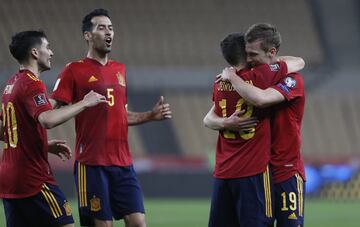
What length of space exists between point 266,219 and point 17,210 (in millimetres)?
1877

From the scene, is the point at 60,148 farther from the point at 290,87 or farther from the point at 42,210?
the point at 290,87

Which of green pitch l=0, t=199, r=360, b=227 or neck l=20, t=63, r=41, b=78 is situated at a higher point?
neck l=20, t=63, r=41, b=78

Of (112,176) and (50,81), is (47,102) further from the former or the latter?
(50,81)

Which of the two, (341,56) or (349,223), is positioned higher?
(341,56)

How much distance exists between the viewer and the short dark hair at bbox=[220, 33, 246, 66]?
6.93 metres

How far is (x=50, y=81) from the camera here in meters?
26.1

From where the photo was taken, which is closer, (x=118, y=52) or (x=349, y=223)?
(x=349, y=223)

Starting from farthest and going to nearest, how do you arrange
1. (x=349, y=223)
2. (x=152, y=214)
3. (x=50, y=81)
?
(x=50, y=81) → (x=152, y=214) → (x=349, y=223)

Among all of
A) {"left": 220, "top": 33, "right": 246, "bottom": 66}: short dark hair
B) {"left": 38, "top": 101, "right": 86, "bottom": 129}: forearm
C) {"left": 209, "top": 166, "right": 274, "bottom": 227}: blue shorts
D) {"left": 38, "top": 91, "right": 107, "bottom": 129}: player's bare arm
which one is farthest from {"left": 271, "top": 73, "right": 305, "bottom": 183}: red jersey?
{"left": 38, "top": 101, "right": 86, "bottom": 129}: forearm

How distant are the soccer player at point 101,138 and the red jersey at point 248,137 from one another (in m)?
1.21

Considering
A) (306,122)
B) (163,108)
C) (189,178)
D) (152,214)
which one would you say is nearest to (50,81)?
(189,178)

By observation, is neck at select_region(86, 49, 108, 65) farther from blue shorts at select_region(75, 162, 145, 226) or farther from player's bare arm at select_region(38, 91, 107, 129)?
player's bare arm at select_region(38, 91, 107, 129)

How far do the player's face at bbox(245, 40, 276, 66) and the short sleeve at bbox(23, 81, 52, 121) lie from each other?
4.90ft

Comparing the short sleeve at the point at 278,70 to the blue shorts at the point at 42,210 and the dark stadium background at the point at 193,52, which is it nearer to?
the blue shorts at the point at 42,210
